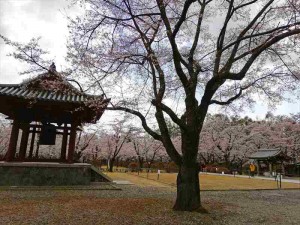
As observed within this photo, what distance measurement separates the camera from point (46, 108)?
1379 centimetres

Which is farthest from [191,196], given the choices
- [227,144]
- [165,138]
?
[227,144]

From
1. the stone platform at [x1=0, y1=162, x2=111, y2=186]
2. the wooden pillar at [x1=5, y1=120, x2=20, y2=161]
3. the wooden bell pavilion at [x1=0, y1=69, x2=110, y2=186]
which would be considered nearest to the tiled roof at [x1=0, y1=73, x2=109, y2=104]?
the wooden bell pavilion at [x1=0, y1=69, x2=110, y2=186]

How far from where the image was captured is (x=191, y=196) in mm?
8383

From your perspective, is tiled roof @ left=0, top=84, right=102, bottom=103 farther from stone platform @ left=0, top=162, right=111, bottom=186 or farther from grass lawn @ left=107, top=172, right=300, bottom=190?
grass lawn @ left=107, top=172, right=300, bottom=190

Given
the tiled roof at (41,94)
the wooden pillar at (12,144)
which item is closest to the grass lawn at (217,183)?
the tiled roof at (41,94)

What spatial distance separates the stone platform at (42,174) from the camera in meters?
12.9

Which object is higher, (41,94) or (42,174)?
(41,94)

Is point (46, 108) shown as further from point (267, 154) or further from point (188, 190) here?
point (267, 154)

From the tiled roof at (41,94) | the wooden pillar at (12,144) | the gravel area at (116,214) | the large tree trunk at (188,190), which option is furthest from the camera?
the wooden pillar at (12,144)

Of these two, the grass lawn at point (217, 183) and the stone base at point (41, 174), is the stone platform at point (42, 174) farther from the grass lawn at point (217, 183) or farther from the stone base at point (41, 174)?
the grass lawn at point (217, 183)

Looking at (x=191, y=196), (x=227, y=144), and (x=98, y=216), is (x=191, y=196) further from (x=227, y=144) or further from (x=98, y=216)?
(x=227, y=144)

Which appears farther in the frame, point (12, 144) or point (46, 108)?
point (46, 108)

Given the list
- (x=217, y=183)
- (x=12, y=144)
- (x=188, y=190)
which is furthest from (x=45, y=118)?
(x=217, y=183)

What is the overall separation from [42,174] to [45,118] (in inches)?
112
